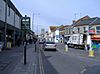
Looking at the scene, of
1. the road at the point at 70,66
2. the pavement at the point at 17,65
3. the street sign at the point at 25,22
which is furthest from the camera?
the street sign at the point at 25,22

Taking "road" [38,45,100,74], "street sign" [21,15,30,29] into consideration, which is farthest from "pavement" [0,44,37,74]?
"street sign" [21,15,30,29]

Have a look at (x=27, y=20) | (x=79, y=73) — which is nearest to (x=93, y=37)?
(x=27, y=20)

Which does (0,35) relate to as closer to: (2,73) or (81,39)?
(81,39)

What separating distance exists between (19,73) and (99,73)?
4528 mm

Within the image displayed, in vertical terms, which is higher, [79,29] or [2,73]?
[79,29]

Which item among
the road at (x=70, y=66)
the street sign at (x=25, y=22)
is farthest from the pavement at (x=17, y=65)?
the street sign at (x=25, y=22)

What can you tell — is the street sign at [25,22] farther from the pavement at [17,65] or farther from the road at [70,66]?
the road at [70,66]

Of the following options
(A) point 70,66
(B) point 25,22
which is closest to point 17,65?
(B) point 25,22

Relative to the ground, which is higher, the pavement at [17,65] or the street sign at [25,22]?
the street sign at [25,22]

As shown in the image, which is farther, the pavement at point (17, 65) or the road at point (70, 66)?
the road at point (70, 66)

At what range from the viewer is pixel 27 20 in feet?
63.8

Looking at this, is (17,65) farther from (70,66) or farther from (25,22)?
(70,66)

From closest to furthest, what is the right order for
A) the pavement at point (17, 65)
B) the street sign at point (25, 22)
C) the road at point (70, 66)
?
1. the pavement at point (17, 65)
2. the road at point (70, 66)
3. the street sign at point (25, 22)

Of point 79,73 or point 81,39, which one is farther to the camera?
point 81,39
